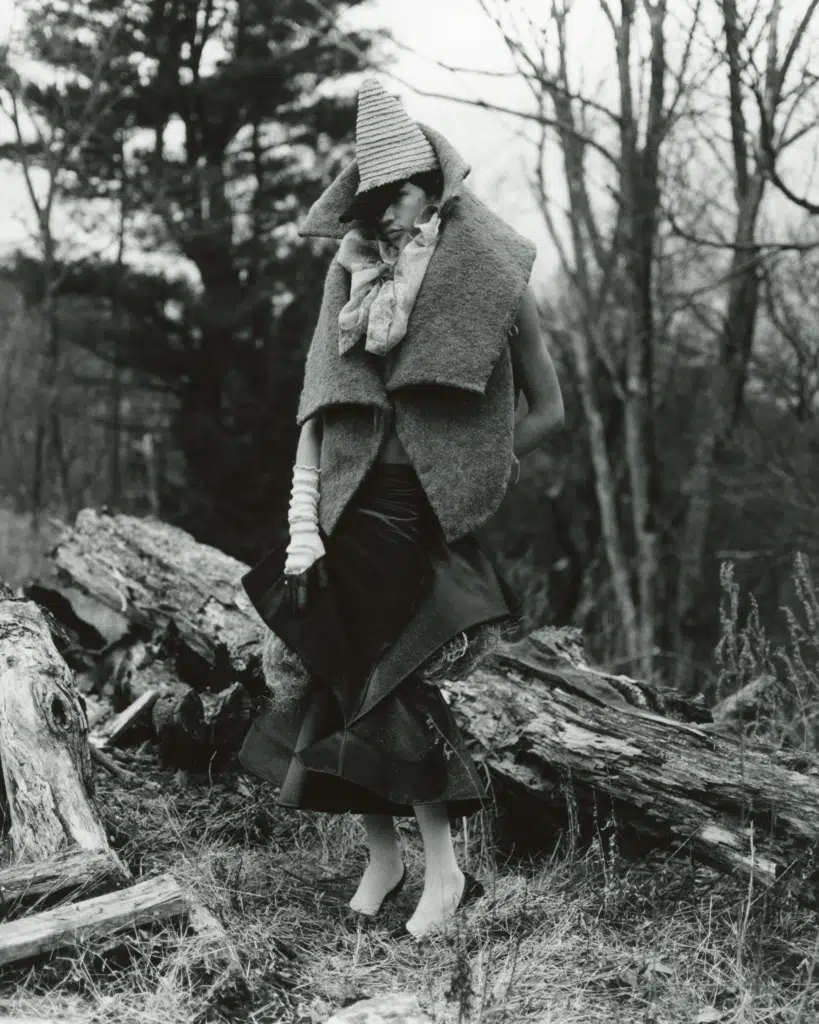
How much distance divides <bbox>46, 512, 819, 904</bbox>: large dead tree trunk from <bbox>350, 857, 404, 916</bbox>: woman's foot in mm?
571

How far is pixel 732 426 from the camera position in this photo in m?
11.7

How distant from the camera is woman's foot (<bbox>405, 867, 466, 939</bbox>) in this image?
9.73 ft

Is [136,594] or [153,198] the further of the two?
[153,198]

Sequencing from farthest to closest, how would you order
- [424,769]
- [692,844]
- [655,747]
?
1. [655,747]
2. [692,844]
3. [424,769]

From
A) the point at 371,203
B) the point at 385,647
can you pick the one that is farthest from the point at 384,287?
the point at 385,647

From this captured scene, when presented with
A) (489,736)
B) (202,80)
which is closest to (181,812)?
(489,736)

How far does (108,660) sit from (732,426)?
8283mm

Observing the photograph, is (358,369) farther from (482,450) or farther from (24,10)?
(24,10)

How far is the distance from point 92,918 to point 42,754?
2.26 ft

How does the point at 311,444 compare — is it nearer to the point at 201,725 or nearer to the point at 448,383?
the point at 448,383

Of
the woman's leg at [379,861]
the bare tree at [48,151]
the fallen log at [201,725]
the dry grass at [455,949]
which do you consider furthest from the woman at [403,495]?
the bare tree at [48,151]

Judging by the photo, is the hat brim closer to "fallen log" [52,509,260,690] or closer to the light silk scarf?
the light silk scarf

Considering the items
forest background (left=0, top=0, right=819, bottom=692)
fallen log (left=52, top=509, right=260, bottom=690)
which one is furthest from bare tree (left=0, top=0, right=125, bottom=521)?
fallen log (left=52, top=509, right=260, bottom=690)

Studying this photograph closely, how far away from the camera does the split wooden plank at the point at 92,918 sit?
243 cm
